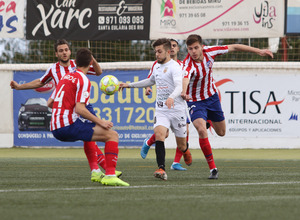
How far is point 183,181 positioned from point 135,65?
1020 cm

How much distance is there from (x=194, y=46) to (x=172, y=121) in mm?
1121

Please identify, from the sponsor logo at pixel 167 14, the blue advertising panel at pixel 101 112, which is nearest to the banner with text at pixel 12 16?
the blue advertising panel at pixel 101 112

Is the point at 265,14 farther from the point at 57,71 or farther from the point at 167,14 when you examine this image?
the point at 57,71

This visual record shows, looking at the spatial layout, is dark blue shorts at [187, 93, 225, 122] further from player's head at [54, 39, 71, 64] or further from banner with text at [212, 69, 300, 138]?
banner with text at [212, 69, 300, 138]

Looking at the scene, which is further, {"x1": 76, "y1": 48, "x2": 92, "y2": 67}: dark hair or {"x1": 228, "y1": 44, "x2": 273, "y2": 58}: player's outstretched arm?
{"x1": 228, "y1": 44, "x2": 273, "y2": 58}: player's outstretched arm

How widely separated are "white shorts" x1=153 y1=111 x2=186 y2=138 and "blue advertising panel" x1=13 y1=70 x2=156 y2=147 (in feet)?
28.1

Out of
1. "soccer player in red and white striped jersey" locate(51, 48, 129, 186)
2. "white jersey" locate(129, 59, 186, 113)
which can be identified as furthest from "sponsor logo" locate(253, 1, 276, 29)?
"soccer player in red and white striped jersey" locate(51, 48, 129, 186)

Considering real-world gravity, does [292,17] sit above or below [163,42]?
above

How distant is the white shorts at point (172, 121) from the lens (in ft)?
28.8

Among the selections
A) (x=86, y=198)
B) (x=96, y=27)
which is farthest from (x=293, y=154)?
(x=86, y=198)

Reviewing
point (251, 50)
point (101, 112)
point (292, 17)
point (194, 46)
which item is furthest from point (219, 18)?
point (194, 46)

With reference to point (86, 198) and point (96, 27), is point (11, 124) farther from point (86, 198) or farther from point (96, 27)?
point (86, 198)

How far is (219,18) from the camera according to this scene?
1795 cm

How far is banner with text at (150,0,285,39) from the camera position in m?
17.8
